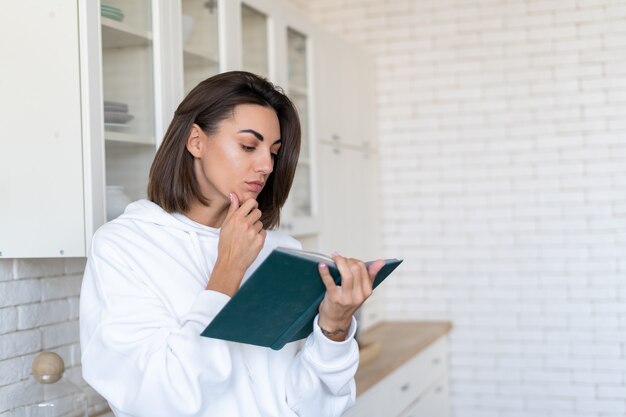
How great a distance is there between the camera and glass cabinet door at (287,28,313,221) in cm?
345

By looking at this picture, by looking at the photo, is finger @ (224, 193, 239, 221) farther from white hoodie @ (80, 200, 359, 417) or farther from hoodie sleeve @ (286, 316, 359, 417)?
hoodie sleeve @ (286, 316, 359, 417)

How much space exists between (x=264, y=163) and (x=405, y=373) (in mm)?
2059

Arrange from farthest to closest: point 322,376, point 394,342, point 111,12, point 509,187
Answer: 1. point 509,187
2. point 394,342
3. point 111,12
4. point 322,376

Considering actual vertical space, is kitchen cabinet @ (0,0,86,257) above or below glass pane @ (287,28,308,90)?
below

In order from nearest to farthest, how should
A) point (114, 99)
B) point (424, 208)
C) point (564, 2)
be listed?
point (114, 99) → point (564, 2) → point (424, 208)

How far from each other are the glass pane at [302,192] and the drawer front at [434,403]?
3.33 feet

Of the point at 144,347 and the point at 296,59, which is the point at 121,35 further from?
the point at 296,59

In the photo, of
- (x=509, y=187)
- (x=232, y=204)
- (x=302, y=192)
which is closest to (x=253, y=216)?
(x=232, y=204)

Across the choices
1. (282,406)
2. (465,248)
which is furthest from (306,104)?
(282,406)

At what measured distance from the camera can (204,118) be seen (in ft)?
6.15

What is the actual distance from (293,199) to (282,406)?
5.28 ft

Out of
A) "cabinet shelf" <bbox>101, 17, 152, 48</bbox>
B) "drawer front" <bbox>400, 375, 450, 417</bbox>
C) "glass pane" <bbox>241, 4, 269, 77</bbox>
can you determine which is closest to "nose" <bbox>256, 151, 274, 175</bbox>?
"cabinet shelf" <bbox>101, 17, 152, 48</bbox>

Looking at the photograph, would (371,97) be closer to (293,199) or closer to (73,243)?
(293,199)

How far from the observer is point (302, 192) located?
3.51 metres
